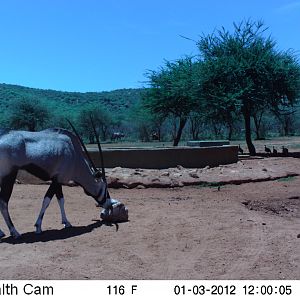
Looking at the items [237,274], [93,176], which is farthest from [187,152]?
[237,274]

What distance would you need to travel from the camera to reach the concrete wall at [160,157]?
53.0 ft

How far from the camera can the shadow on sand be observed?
7.96m

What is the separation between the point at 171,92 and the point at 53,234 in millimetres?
21302

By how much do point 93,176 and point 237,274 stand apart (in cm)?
377

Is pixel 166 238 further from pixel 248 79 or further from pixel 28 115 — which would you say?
pixel 28 115

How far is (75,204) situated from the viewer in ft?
38.0

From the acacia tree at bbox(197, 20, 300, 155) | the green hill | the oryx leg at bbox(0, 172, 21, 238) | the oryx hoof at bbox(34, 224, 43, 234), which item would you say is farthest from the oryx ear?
the green hill

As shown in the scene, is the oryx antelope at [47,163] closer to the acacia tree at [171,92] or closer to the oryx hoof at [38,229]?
the oryx hoof at [38,229]

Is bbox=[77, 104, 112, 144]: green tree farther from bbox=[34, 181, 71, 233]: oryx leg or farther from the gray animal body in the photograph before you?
bbox=[34, 181, 71, 233]: oryx leg

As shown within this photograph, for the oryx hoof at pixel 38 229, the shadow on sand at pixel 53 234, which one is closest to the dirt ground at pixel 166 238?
the shadow on sand at pixel 53 234

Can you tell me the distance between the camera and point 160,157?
1641cm

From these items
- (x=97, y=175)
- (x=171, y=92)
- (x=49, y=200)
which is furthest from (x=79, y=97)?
(x=49, y=200)
